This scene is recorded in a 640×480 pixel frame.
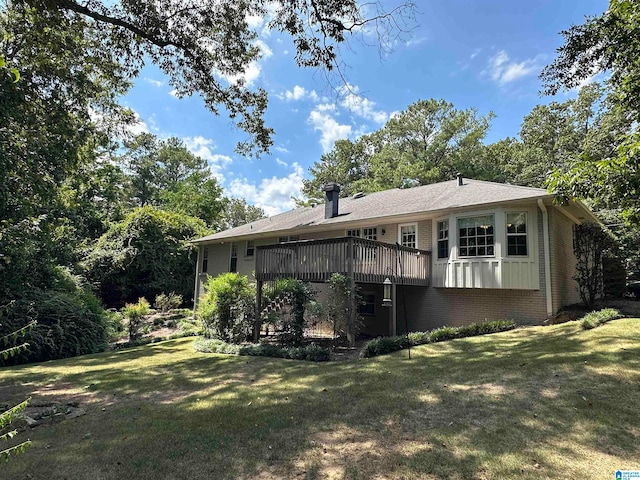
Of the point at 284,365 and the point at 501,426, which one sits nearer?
the point at 501,426

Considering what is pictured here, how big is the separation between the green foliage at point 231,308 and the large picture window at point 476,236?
277 inches

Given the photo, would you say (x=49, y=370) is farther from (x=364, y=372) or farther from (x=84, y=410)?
(x=364, y=372)

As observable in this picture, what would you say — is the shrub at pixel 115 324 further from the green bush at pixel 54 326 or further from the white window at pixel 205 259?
the white window at pixel 205 259

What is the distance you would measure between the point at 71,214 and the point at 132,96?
1200cm

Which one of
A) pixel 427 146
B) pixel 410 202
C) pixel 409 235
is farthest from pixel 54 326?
pixel 427 146

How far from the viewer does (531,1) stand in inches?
373

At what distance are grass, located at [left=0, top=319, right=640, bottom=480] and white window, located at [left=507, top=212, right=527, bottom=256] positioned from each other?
325cm

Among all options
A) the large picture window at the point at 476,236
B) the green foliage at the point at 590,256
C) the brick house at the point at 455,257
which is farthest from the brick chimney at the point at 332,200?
the green foliage at the point at 590,256

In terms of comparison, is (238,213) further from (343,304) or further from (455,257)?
(343,304)

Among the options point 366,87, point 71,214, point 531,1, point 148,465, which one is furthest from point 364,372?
point 71,214

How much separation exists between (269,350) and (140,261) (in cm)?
1539

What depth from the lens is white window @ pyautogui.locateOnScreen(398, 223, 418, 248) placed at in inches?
544

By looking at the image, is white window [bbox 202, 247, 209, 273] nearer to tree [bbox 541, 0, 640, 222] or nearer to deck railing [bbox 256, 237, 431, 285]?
deck railing [bbox 256, 237, 431, 285]

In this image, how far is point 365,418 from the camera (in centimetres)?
490
